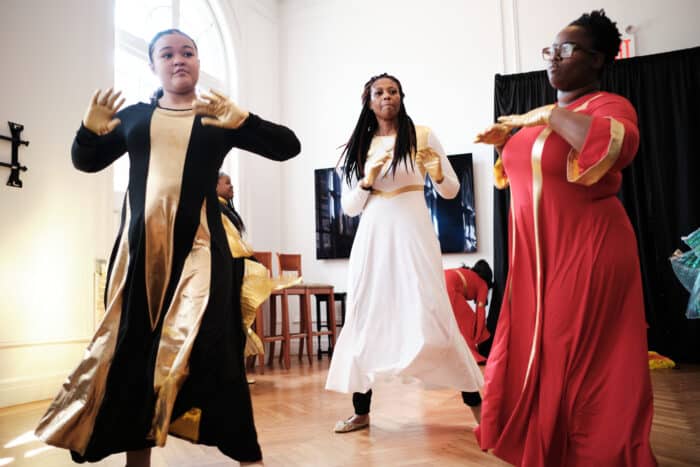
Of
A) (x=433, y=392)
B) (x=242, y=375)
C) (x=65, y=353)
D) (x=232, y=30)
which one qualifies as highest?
(x=232, y=30)

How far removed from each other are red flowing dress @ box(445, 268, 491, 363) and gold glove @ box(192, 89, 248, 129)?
3.59 meters

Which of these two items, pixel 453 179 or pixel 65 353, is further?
pixel 65 353

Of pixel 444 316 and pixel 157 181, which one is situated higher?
pixel 157 181

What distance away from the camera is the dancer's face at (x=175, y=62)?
5.94 ft

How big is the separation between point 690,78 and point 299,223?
16.0ft

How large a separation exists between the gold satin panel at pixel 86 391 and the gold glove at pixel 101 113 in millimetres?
395

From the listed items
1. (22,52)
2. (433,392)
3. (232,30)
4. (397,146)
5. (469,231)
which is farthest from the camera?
(232,30)

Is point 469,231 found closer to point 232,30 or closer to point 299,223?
point 299,223

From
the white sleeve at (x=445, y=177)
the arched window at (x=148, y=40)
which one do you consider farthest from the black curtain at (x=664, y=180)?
the arched window at (x=148, y=40)

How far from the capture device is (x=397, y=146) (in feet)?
8.54

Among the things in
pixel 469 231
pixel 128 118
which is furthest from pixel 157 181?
pixel 469 231

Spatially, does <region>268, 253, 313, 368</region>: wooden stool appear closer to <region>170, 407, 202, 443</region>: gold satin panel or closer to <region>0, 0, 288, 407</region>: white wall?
<region>0, 0, 288, 407</region>: white wall

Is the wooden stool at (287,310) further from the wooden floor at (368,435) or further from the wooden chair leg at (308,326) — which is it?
the wooden floor at (368,435)

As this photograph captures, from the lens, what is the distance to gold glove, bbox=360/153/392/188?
252 centimetres
